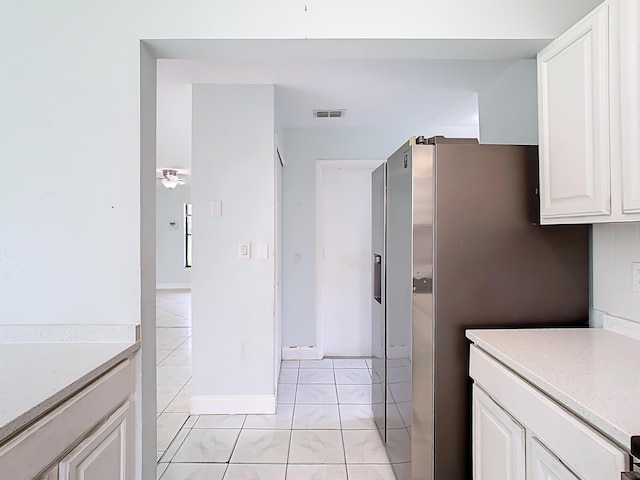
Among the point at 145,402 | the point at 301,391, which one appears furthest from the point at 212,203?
the point at 301,391

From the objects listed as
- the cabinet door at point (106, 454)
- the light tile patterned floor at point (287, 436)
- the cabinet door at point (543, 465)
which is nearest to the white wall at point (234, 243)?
the light tile patterned floor at point (287, 436)

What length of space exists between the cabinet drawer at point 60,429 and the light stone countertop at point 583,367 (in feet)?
4.24

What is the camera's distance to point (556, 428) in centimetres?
98

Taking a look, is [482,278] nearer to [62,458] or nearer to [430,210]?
[430,210]

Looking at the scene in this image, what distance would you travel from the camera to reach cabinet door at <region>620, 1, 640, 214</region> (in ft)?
3.64

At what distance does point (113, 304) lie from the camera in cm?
146

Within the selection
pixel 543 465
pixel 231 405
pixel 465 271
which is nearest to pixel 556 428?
pixel 543 465

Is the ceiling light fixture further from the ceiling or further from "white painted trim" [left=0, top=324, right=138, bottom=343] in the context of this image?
"white painted trim" [left=0, top=324, right=138, bottom=343]

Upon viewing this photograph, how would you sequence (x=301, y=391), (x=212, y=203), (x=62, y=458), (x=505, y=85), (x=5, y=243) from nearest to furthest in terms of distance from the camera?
(x=62, y=458), (x=5, y=243), (x=505, y=85), (x=212, y=203), (x=301, y=391)

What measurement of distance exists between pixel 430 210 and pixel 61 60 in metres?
1.59

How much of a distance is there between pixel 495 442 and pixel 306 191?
297cm

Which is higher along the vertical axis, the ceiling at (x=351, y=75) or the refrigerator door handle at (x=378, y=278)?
the ceiling at (x=351, y=75)

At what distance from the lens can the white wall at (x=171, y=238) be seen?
945cm

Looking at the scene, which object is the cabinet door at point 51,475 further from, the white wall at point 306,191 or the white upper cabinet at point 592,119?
the white wall at point 306,191
